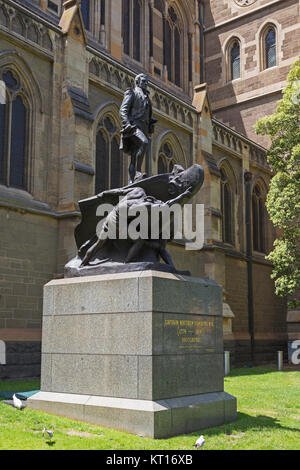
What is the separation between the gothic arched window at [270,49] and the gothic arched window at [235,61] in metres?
1.99

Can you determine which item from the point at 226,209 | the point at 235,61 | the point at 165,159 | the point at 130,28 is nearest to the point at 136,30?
the point at 130,28

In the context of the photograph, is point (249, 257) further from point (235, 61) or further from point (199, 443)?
point (199, 443)

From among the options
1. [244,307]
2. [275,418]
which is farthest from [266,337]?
[275,418]

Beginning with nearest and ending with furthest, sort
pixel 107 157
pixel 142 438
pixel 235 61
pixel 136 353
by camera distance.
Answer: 1. pixel 142 438
2. pixel 136 353
3. pixel 107 157
4. pixel 235 61

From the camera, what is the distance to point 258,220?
29531mm

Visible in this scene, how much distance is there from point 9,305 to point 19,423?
794cm

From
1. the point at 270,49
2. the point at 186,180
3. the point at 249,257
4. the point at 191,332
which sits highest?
the point at 270,49

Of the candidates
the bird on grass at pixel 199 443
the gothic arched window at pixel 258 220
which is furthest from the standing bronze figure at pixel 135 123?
the gothic arched window at pixel 258 220

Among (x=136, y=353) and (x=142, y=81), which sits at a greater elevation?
(x=142, y=81)

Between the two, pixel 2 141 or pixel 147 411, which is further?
pixel 2 141

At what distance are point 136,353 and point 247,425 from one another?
2.10 meters

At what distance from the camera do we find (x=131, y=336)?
24.2 feet

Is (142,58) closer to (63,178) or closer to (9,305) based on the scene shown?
(63,178)

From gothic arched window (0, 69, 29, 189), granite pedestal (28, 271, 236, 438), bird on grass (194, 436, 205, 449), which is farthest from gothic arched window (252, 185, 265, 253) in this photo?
bird on grass (194, 436, 205, 449)
